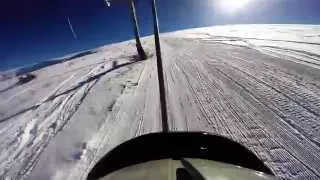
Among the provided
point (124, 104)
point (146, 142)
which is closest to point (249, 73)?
point (124, 104)

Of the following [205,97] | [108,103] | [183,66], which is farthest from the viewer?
[183,66]

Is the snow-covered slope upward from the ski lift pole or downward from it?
downward

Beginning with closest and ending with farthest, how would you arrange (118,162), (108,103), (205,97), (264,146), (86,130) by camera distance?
1. (118,162)
2. (264,146)
3. (86,130)
4. (205,97)
5. (108,103)

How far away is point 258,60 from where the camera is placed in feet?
44.8

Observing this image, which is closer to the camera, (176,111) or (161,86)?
(176,111)

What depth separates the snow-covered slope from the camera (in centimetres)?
612

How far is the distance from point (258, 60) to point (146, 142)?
37.2 feet

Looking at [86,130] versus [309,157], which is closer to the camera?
[309,157]

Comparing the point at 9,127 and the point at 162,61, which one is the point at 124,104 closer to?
the point at 9,127

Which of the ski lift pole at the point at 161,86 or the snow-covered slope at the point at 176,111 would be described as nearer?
the snow-covered slope at the point at 176,111

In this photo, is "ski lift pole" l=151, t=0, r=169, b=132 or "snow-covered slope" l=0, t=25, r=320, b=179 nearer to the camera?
"snow-covered slope" l=0, t=25, r=320, b=179

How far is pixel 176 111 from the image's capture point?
8.11 metres

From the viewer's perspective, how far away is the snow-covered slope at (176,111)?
6124mm

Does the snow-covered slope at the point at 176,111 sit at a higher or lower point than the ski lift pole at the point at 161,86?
lower
